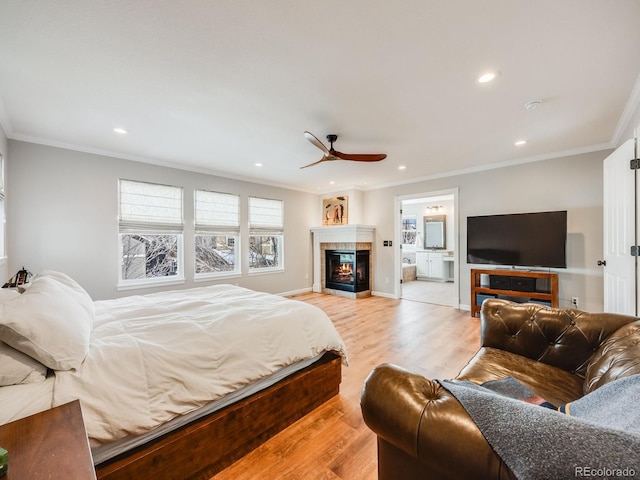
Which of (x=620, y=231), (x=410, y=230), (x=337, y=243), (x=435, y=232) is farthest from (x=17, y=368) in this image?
(x=410, y=230)

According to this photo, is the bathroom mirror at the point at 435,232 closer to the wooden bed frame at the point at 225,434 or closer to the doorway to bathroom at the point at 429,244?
the doorway to bathroom at the point at 429,244

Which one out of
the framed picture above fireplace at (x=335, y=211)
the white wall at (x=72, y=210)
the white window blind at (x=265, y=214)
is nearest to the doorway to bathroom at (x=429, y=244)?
the framed picture above fireplace at (x=335, y=211)

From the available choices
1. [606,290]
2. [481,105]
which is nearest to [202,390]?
[481,105]

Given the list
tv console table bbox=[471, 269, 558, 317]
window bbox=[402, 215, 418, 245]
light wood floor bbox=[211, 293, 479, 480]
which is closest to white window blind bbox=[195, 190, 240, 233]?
light wood floor bbox=[211, 293, 479, 480]

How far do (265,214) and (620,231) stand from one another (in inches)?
203

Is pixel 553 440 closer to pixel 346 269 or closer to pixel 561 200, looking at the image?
pixel 561 200

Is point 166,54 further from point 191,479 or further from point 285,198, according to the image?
point 285,198

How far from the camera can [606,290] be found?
2781mm

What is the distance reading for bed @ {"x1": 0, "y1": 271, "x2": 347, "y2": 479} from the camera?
1.10 metres

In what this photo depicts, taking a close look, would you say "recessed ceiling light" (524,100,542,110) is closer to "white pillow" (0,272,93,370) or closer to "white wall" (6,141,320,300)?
"white pillow" (0,272,93,370)

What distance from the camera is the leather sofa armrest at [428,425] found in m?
0.60

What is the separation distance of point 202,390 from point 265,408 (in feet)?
1.54

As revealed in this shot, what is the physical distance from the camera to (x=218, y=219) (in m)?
4.98

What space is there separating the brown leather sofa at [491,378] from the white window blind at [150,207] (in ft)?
14.5
